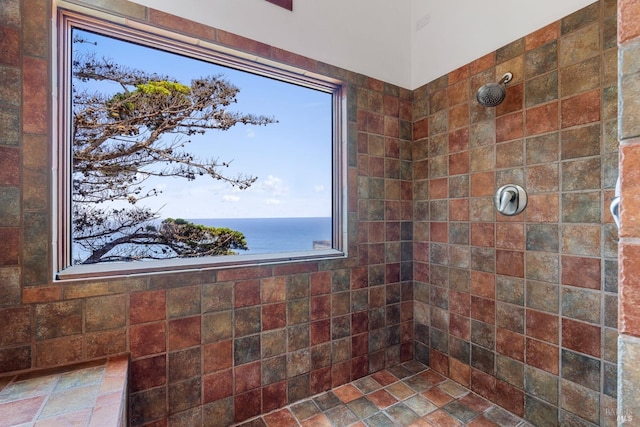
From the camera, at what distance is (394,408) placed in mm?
1572

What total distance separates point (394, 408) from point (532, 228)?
118 centimetres

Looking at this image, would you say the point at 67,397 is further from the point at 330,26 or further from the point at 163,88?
the point at 330,26

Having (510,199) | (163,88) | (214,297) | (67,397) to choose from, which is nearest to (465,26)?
(510,199)

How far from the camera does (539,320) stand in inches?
56.1

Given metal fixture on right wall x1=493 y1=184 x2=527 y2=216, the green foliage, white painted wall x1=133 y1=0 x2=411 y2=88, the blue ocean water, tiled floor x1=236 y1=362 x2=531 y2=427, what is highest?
white painted wall x1=133 y1=0 x2=411 y2=88

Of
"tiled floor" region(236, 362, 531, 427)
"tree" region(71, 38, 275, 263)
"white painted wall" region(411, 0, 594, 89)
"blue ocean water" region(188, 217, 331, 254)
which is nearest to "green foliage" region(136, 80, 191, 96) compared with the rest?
"tree" region(71, 38, 275, 263)

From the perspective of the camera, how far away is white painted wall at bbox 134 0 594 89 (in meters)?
1.45

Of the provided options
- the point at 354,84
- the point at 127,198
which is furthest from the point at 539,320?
the point at 127,198

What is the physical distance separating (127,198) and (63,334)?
603 millimetres

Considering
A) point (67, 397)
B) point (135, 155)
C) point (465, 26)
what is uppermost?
point (465, 26)

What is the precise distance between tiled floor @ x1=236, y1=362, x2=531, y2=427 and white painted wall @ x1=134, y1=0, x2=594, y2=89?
1957 millimetres

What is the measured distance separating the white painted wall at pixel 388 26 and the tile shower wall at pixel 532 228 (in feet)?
0.34

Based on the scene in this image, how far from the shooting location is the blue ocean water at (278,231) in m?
1.62

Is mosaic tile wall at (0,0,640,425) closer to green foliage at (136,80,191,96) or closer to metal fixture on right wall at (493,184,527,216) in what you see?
metal fixture on right wall at (493,184,527,216)
